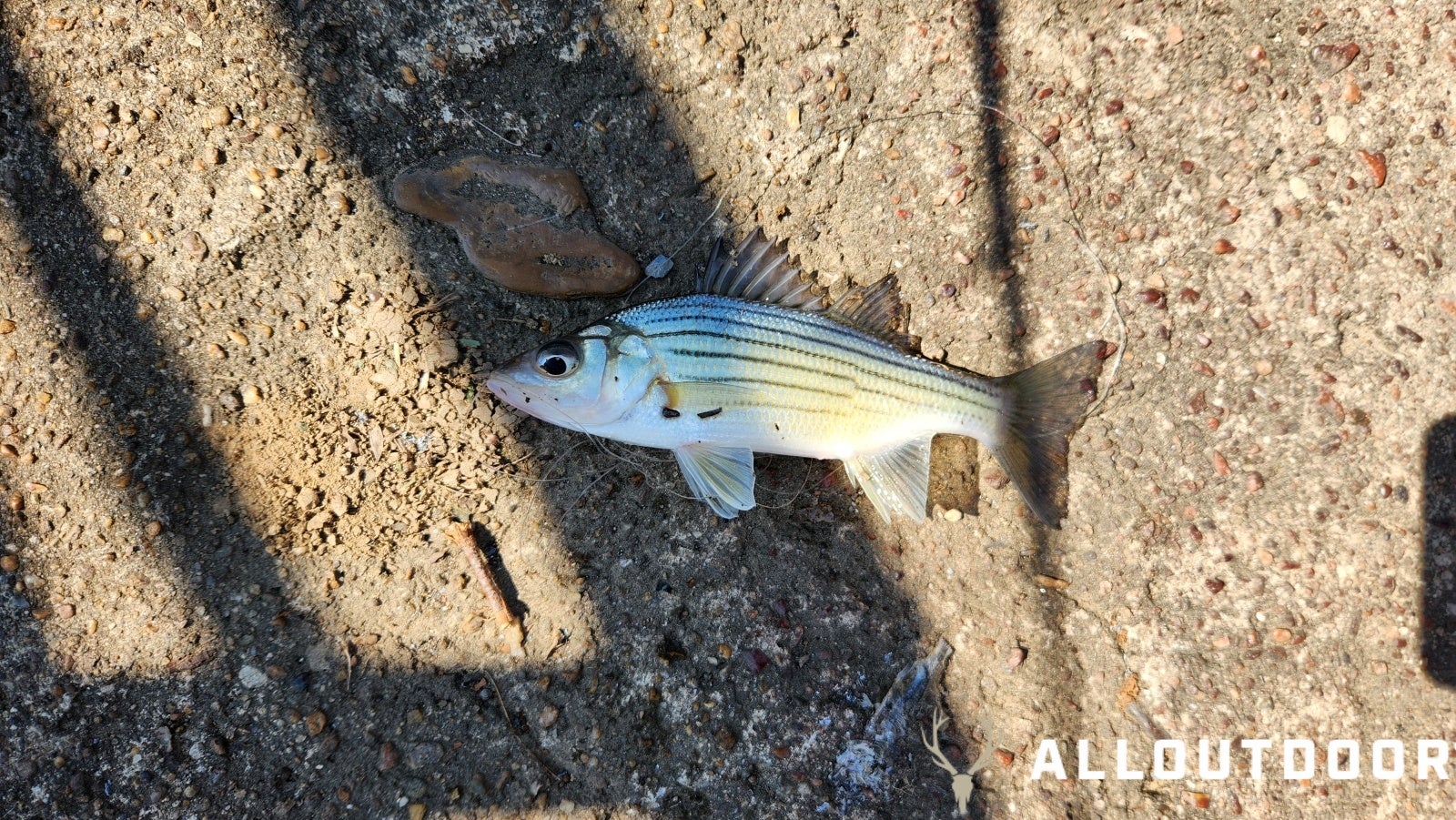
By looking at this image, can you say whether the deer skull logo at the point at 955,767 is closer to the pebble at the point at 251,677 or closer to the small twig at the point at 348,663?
the small twig at the point at 348,663

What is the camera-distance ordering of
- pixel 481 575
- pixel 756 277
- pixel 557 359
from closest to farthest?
pixel 557 359 → pixel 481 575 → pixel 756 277

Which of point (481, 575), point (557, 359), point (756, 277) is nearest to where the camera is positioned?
point (557, 359)

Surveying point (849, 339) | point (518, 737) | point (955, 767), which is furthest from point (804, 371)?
point (518, 737)

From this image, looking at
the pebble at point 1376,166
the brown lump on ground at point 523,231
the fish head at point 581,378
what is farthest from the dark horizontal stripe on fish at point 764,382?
the pebble at point 1376,166

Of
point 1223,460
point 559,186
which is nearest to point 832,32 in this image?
point 559,186

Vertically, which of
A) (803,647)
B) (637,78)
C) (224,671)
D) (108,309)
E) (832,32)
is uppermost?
(832,32)

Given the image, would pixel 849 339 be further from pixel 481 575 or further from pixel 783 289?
pixel 481 575

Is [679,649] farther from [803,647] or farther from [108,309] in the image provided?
[108,309]
